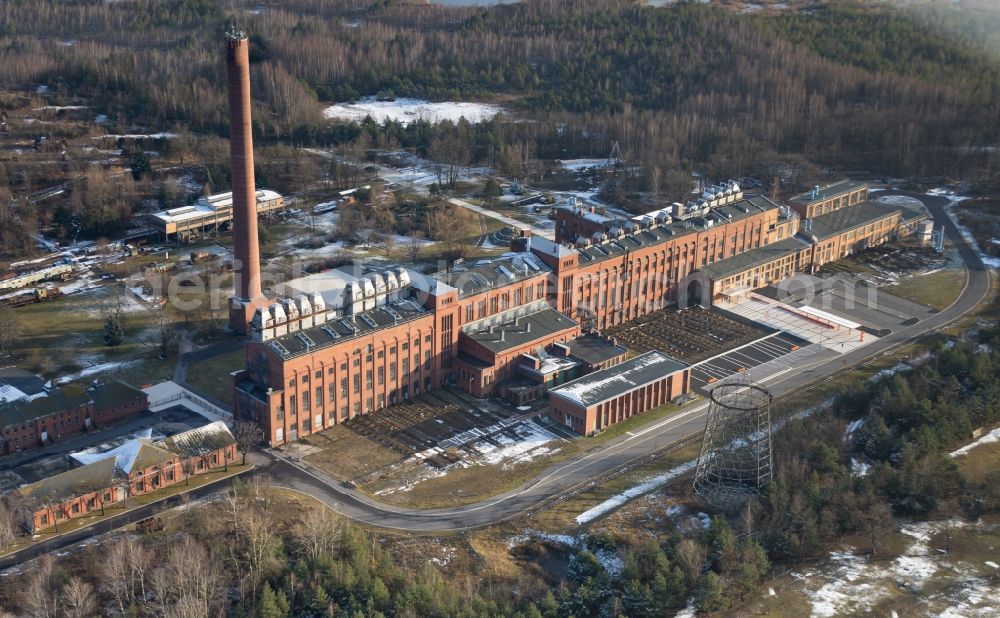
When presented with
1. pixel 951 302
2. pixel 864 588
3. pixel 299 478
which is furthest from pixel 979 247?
pixel 299 478

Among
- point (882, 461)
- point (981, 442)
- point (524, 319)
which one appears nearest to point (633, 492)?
point (882, 461)

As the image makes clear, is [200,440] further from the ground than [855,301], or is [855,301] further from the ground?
[855,301]

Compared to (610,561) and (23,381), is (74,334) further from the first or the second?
(610,561)

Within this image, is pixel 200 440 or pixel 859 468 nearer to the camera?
pixel 200 440

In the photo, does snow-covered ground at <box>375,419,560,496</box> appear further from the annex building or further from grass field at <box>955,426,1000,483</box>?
grass field at <box>955,426,1000,483</box>

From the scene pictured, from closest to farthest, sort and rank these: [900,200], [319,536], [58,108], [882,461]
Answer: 1. [319,536]
2. [882,461]
3. [900,200]
4. [58,108]

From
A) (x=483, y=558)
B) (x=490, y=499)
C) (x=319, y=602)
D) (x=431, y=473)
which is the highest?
(x=319, y=602)

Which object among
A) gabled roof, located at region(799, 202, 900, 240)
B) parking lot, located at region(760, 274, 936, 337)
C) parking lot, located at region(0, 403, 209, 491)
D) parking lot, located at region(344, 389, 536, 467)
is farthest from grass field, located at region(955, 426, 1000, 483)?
parking lot, located at region(0, 403, 209, 491)
